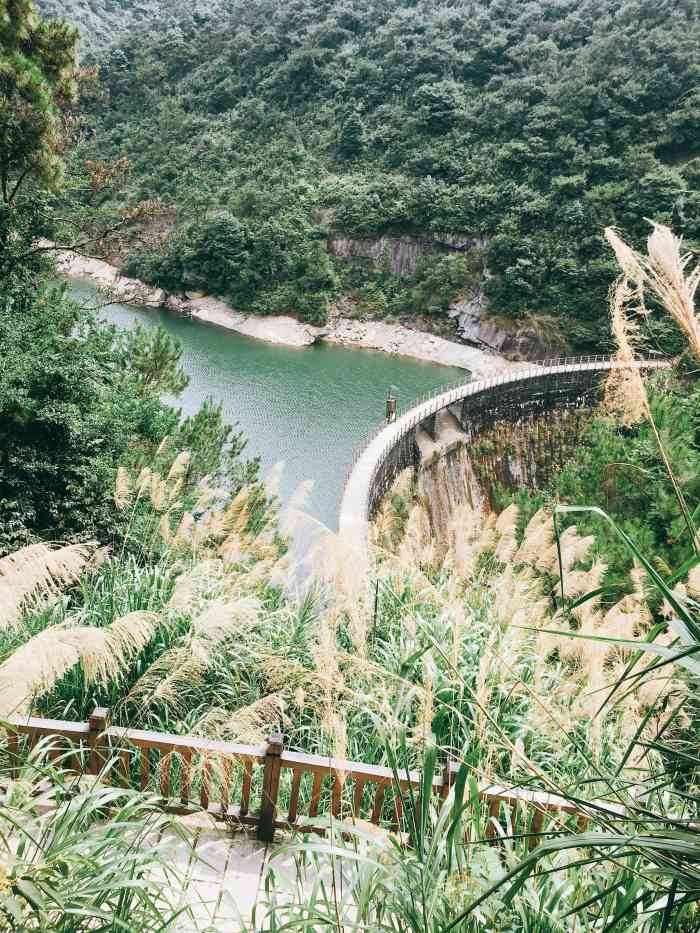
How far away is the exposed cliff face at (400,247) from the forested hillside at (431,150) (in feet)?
0.73

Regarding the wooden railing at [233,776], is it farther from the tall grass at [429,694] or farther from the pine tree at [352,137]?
the pine tree at [352,137]

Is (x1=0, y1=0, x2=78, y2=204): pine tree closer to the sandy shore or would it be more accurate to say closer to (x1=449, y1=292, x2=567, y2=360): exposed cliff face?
the sandy shore

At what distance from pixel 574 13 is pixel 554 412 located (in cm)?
2590

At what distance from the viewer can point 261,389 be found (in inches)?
719

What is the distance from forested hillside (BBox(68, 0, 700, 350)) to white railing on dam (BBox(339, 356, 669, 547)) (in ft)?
20.5

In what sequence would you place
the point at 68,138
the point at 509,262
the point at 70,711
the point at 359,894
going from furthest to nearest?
the point at 509,262, the point at 68,138, the point at 70,711, the point at 359,894

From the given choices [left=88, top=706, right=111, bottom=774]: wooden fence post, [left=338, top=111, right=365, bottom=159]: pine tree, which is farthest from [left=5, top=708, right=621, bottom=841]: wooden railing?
[left=338, top=111, right=365, bottom=159]: pine tree

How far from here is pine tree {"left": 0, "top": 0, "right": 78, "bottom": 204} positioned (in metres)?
6.11

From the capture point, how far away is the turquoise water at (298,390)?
13.5 meters

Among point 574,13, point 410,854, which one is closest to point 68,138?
point 410,854

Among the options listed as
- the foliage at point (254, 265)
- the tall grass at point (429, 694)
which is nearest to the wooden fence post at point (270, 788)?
the tall grass at point (429, 694)

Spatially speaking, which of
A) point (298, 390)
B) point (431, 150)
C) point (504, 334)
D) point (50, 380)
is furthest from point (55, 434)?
point (431, 150)

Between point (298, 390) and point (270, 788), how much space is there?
54.9 feet

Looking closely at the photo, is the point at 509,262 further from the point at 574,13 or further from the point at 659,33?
the point at 574,13
